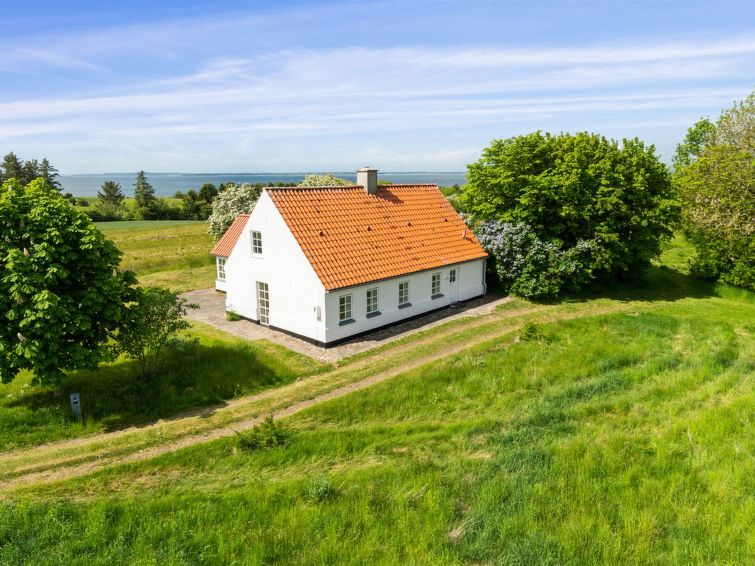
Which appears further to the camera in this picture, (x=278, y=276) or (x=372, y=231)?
(x=372, y=231)

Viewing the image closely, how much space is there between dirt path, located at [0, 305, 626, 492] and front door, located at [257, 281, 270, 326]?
6304 mm

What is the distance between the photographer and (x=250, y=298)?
24734mm

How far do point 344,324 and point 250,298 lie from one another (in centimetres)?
571

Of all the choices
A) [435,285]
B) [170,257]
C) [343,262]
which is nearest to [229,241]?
[343,262]

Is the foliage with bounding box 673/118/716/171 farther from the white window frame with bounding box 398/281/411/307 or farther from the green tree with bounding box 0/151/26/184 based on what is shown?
the green tree with bounding box 0/151/26/184

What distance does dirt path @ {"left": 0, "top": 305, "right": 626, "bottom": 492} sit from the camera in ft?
41.0

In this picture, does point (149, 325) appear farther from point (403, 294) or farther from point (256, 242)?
point (403, 294)

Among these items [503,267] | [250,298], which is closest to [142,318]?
[250,298]

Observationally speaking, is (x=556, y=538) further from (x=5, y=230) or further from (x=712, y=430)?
(x=5, y=230)

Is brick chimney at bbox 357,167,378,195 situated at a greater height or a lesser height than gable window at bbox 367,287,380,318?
greater

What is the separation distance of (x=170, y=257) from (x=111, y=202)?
218 ft

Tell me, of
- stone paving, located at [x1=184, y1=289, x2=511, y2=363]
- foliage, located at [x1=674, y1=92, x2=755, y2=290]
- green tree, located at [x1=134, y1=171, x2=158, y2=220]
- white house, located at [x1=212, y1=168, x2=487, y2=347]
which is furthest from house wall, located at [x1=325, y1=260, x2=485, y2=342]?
green tree, located at [x1=134, y1=171, x2=158, y2=220]

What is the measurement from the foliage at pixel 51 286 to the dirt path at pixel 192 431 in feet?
8.03

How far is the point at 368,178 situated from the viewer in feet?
88.9
